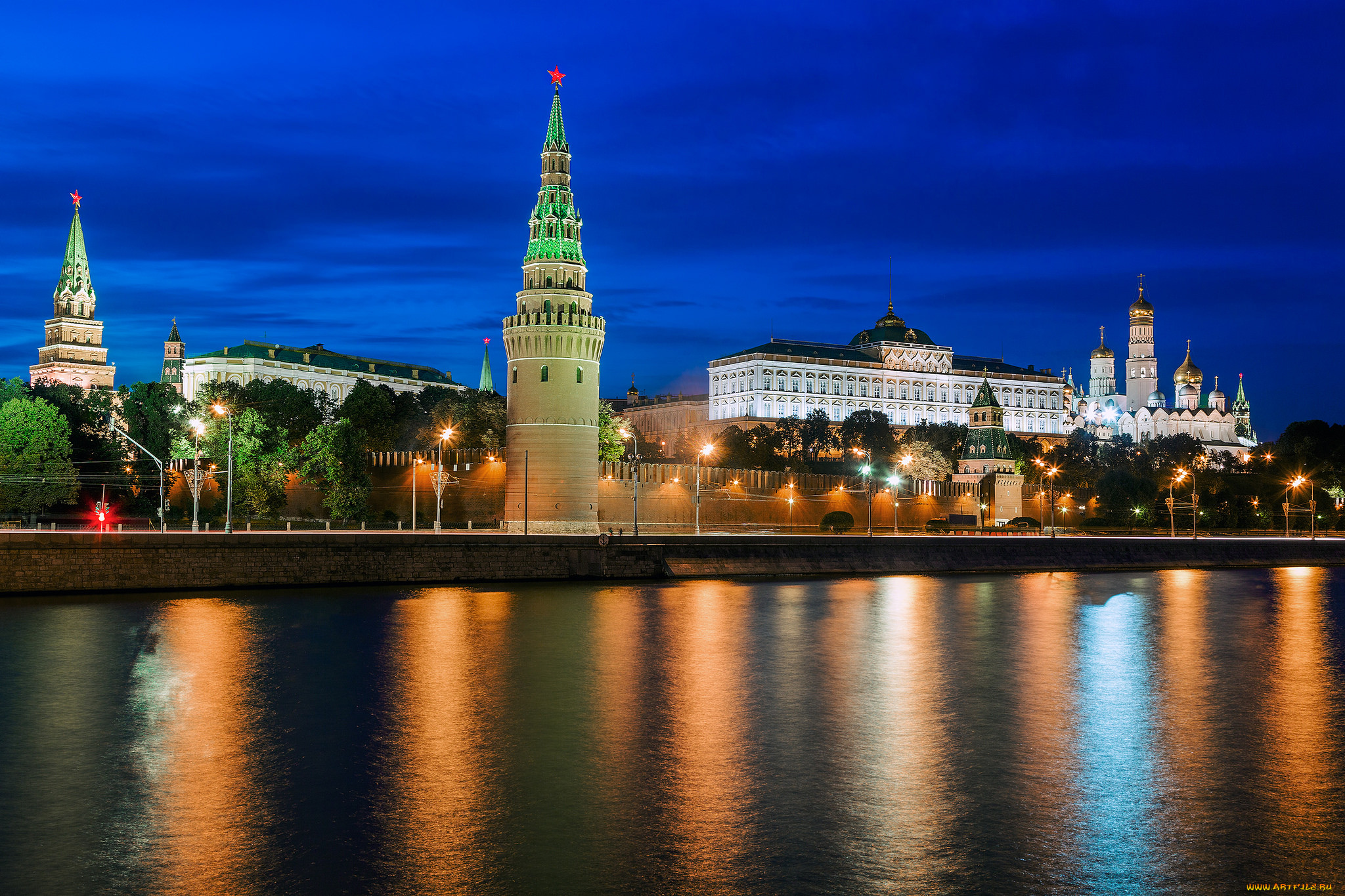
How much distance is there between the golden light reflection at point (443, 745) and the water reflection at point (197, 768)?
189cm

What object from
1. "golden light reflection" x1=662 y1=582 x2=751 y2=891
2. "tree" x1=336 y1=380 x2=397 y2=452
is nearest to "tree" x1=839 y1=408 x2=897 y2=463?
"tree" x1=336 y1=380 x2=397 y2=452

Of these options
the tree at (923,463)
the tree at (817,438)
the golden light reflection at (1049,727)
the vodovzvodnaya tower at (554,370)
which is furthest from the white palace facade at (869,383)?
the golden light reflection at (1049,727)

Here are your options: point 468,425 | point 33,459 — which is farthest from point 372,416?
point 33,459

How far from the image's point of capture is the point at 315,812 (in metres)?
16.5

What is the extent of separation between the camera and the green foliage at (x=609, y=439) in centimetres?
8675

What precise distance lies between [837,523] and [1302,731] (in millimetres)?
63126

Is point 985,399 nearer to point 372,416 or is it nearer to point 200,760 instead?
point 372,416

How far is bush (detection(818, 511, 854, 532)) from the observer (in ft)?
280

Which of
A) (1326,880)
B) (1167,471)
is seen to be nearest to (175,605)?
A: (1326,880)

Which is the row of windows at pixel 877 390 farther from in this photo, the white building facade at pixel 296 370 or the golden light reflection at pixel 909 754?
the golden light reflection at pixel 909 754

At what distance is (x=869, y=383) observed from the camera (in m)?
186

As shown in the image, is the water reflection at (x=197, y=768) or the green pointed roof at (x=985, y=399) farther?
the green pointed roof at (x=985, y=399)

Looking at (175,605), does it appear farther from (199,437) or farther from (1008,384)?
(1008,384)

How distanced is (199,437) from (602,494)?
24.5m
